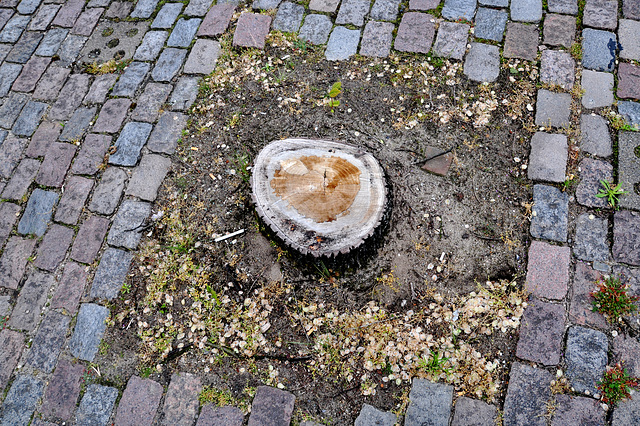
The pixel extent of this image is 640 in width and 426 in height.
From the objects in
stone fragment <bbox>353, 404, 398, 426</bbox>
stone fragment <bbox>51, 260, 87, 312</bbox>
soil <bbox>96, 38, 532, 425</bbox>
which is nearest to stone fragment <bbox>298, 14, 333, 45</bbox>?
soil <bbox>96, 38, 532, 425</bbox>

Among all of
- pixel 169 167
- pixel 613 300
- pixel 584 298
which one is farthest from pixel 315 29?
pixel 613 300

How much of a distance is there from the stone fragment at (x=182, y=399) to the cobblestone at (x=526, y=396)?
1.76 m

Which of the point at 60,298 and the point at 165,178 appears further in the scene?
the point at 165,178

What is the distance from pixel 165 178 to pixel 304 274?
1.34 meters

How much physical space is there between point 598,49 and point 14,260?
4.75 m

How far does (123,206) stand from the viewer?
3332 mm

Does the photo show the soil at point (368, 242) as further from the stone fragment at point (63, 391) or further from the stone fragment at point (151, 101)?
the stone fragment at point (151, 101)

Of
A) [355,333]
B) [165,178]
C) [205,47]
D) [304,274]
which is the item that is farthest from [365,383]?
[205,47]

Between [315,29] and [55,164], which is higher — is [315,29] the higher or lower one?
the higher one

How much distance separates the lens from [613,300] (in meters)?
2.69

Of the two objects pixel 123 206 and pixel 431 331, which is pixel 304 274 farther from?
pixel 123 206

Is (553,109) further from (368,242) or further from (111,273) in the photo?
(111,273)

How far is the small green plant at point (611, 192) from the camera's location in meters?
3.05

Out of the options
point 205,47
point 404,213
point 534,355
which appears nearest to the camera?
point 534,355
